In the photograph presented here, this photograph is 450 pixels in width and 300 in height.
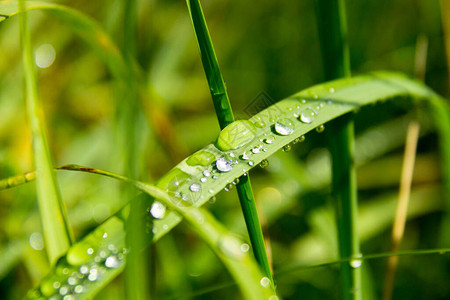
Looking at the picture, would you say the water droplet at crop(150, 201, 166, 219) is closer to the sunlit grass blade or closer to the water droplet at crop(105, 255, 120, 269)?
the water droplet at crop(105, 255, 120, 269)

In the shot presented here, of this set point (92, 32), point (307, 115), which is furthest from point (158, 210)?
point (92, 32)

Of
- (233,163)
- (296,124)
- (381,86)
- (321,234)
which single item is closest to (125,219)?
(233,163)

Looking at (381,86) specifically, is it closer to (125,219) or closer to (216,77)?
(216,77)

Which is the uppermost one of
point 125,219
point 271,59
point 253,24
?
point 253,24

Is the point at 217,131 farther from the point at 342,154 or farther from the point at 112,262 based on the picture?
the point at 112,262

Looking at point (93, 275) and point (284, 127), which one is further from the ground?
point (284, 127)

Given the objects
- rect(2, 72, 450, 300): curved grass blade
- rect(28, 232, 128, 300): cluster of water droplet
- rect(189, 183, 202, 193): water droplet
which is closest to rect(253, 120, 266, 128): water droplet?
rect(2, 72, 450, 300): curved grass blade
